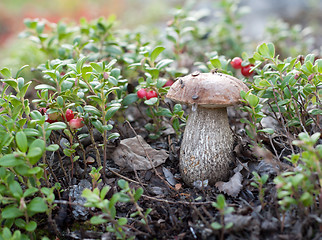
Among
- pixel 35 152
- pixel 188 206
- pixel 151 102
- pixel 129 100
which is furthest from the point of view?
pixel 129 100

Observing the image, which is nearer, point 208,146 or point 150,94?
point 208,146

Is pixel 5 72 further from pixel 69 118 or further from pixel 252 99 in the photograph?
pixel 252 99

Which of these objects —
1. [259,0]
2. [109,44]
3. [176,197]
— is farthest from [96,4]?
[176,197]

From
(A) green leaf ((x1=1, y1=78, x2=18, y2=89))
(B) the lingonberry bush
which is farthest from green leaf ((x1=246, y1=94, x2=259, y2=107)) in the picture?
(A) green leaf ((x1=1, y1=78, x2=18, y2=89))

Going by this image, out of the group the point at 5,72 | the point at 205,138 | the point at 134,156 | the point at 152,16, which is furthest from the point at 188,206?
the point at 152,16

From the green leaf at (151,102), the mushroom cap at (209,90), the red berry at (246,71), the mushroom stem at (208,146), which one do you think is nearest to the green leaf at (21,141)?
the green leaf at (151,102)

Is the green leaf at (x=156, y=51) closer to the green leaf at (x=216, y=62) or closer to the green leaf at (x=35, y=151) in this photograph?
the green leaf at (x=216, y=62)
